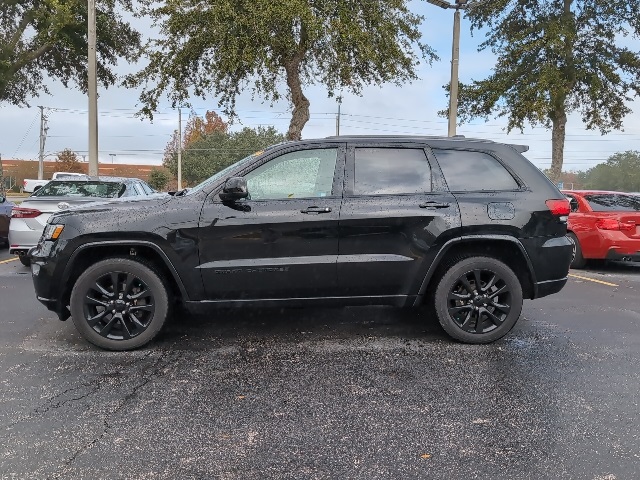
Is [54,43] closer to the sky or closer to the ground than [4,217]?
closer to the sky

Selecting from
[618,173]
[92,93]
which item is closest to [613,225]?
[92,93]

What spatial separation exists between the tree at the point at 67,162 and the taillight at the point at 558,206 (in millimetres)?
Result: 79736

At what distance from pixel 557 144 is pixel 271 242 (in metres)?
21.1

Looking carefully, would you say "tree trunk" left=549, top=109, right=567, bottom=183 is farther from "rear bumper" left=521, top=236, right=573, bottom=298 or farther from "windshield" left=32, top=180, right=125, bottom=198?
"rear bumper" left=521, top=236, right=573, bottom=298

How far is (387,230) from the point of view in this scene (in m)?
4.67

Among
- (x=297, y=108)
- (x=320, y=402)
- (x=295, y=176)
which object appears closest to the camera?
(x=320, y=402)

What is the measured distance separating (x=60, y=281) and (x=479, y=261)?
11.7 ft

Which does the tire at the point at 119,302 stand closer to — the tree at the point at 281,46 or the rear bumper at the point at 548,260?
the rear bumper at the point at 548,260

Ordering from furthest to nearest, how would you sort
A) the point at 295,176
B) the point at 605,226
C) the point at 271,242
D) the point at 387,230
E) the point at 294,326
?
the point at 605,226 < the point at 294,326 < the point at 295,176 < the point at 387,230 < the point at 271,242

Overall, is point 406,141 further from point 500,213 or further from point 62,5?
point 62,5

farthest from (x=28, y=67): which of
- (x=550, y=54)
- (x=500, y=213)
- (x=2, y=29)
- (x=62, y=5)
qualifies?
(x=500, y=213)

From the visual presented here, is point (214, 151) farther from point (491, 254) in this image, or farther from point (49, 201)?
point (491, 254)

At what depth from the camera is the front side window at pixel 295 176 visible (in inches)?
185

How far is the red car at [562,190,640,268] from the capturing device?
929 cm
